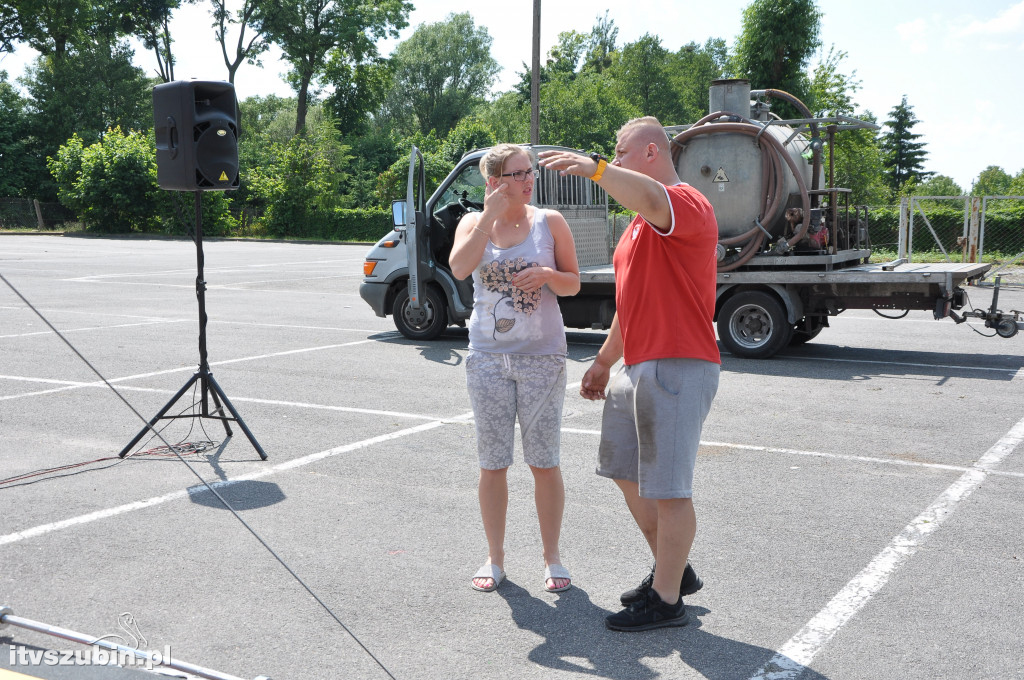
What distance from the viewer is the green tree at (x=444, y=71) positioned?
3253 inches

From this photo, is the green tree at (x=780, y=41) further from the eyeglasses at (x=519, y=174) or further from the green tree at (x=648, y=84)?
the green tree at (x=648, y=84)

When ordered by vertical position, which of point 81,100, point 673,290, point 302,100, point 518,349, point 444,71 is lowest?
point 518,349

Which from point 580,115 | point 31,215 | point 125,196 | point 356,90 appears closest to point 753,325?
point 125,196

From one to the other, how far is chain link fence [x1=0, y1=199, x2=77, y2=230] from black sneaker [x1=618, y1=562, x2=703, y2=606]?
52.8m

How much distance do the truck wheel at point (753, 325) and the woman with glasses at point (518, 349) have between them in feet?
21.7

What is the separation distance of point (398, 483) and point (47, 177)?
5561 centimetres

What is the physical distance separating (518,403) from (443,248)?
7983 millimetres

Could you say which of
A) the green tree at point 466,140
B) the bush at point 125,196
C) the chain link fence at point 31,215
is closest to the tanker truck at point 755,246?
the bush at point 125,196

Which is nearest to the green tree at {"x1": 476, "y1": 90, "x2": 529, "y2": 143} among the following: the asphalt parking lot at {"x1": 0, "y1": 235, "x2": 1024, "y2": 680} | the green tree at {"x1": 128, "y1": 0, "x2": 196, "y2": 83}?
the green tree at {"x1": 128, "y1": 0, "x2": 196, "y2": 83}

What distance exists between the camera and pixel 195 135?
21.5 ft

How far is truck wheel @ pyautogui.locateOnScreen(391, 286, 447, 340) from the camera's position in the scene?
39.1 feet

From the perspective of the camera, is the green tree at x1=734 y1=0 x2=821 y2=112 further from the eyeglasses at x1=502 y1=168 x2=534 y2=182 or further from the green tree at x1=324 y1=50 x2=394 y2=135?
the green tree at x1=324 y1=50 x2=394 y2=135

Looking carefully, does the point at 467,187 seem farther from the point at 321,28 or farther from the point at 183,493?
the point at 321,28

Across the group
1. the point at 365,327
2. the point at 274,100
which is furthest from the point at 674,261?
the point at 274,100
